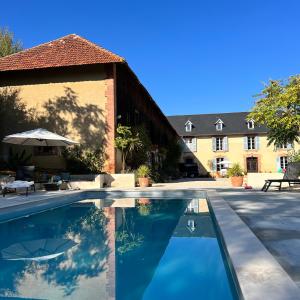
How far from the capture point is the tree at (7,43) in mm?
28833

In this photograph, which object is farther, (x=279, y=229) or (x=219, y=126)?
(x=219, y=126)

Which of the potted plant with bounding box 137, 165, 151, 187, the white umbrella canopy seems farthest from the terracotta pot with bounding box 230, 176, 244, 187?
the white umbrella canopy

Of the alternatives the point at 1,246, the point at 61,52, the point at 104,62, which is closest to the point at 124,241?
the point at 1,246

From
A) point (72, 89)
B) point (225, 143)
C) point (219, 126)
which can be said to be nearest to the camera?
point (72, 89)

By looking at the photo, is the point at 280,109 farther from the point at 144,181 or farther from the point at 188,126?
the point at 188,126

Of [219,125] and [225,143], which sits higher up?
[219,125]

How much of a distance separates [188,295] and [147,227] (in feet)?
13.1

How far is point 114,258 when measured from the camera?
4934mm

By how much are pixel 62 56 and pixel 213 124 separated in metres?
27.9

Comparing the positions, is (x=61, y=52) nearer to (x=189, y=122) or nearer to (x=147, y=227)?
(x=147, y=227)

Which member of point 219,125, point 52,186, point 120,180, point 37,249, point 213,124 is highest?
point 213,124

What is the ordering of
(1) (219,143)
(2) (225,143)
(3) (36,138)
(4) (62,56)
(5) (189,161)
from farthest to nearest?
1. (1) (219,143)
2. (5) (189,161)
3. (2) (225,143)
4. (4) (62,56)
5. (3) (36,138)

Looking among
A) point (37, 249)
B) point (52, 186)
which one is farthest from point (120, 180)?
point (37, 249)

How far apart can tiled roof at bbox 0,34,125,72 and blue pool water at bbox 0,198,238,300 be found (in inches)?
392
